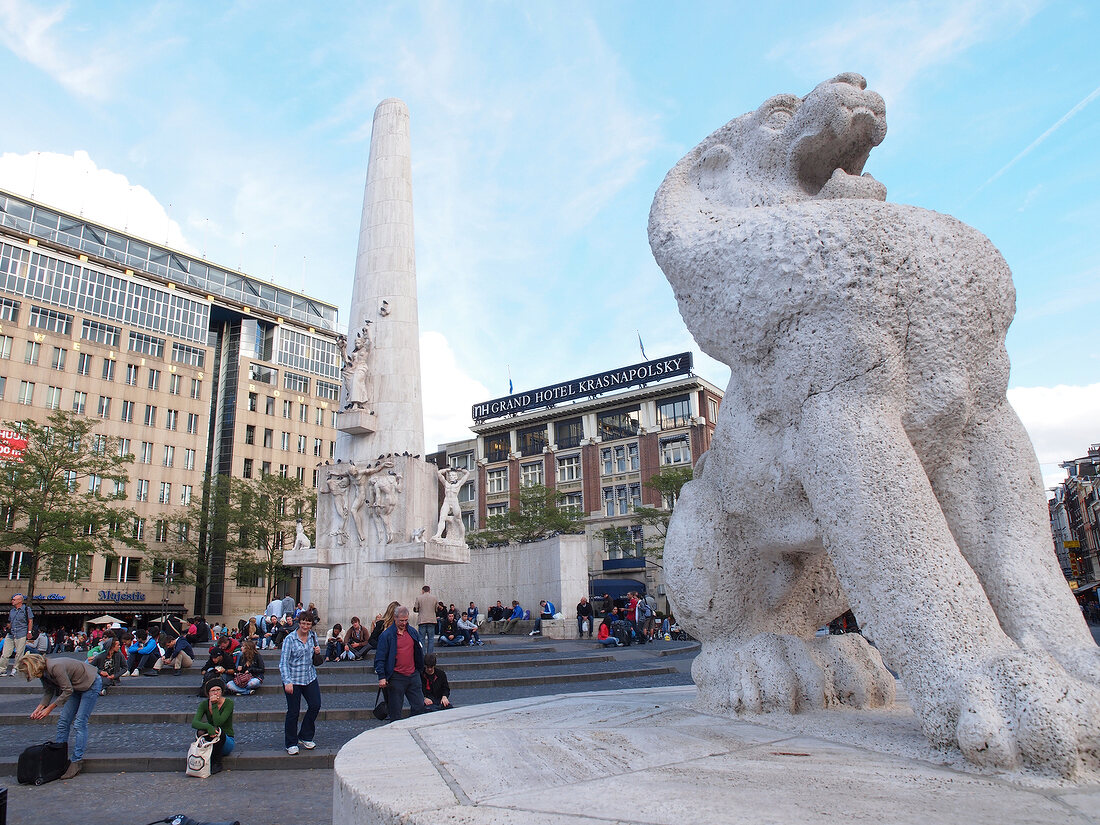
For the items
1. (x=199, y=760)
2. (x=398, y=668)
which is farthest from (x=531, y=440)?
(x=199, y=760)

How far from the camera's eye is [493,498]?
194ft

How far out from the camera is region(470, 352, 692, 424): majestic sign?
51906 millimetres

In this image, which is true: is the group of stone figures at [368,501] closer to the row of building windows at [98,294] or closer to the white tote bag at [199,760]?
the white tote bag at [199,760]

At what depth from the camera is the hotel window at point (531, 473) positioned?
2210 inches

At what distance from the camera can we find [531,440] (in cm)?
5841

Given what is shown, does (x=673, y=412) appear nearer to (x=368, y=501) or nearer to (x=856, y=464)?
(x=368, y=501)

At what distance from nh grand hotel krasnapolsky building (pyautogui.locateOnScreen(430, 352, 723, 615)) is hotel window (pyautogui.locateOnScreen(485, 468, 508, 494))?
8 cm

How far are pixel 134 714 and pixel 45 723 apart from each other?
1116mm

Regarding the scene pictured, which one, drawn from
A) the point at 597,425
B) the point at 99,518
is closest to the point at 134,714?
the point at 99,518

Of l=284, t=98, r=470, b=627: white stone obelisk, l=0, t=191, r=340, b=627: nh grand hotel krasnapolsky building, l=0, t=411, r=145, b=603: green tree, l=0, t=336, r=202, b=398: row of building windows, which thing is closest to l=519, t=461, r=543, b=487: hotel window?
l=0, t=191, r=340, b=627: nh grand hotel krasnapolsky building

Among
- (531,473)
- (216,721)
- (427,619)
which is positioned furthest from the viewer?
(531,473)

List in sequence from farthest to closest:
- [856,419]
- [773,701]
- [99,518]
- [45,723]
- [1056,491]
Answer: [1056,491]
[99,518]
[45,723]
[773,701]
[856,419]

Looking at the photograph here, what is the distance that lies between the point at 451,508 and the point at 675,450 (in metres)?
32.7

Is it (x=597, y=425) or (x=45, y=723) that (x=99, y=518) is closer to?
(x=45, y=723)
